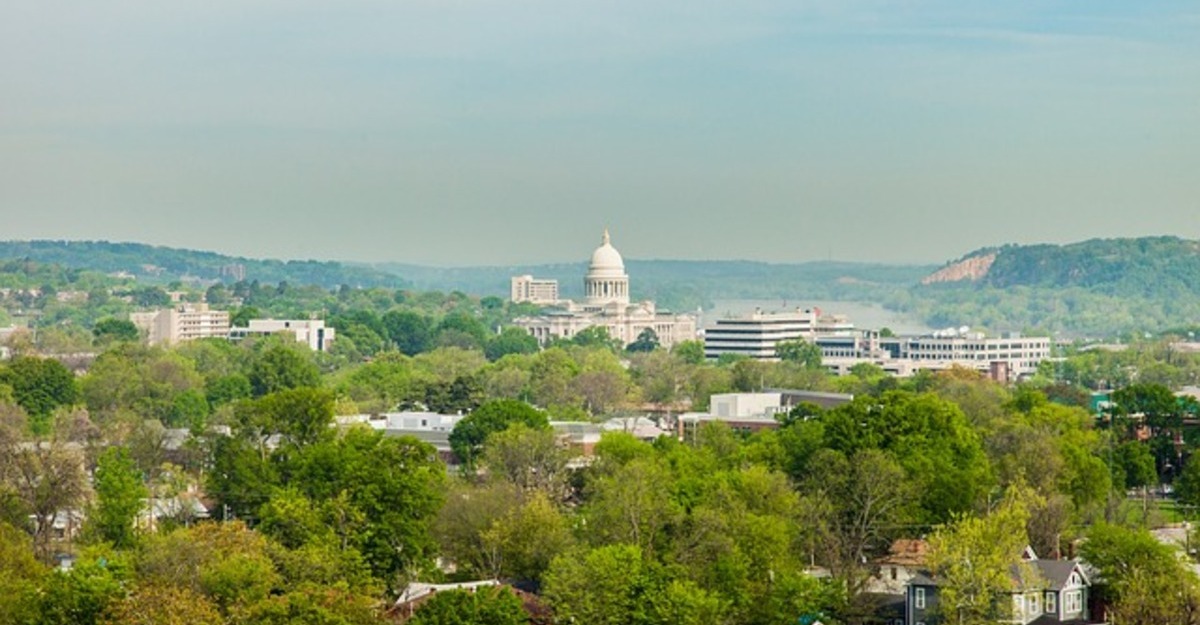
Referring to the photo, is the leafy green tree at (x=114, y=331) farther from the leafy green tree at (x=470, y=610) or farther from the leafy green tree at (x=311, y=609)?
the leafy green tree at (x=470, y=610)

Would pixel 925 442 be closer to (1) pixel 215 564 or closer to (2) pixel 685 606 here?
(2) pixel 685 606

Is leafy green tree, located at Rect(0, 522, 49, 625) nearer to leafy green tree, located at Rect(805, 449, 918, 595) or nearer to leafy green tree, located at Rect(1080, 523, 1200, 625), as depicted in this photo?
leafy green tree, located at Rect(805, 449, 918, 595)

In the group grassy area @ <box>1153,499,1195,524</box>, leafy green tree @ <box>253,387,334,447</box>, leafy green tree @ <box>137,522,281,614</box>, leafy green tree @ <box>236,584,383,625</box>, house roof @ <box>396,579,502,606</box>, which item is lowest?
grassy area @ <box>1153,499,1195,524</box>

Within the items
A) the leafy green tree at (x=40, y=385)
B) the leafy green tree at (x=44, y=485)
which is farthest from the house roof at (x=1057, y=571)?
the leafy green tree at (x=40, y=385)

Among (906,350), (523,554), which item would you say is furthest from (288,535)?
(906,350)

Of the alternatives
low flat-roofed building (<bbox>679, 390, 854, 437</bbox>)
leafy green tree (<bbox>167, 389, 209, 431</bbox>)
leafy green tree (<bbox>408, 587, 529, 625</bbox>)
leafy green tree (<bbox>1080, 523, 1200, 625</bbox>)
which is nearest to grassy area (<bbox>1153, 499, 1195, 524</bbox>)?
leafy green tree (<bbox>1080, 523, 1200, 625</bbox>)
